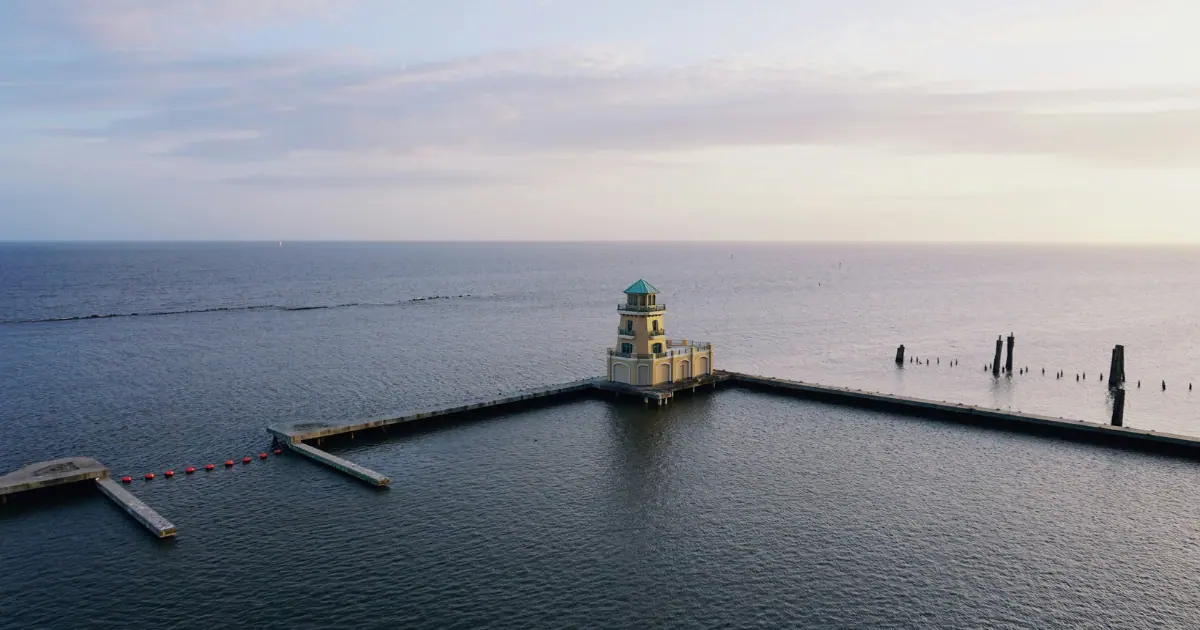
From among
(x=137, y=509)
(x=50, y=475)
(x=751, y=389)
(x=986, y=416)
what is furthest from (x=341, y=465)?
(x=986, y=416)

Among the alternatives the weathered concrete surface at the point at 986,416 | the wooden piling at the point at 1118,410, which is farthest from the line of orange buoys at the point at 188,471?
the wooden piling at the point at 1118,410

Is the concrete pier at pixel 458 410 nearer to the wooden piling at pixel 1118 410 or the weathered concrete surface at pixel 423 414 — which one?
the weathered concrete surface at pixel 423 414

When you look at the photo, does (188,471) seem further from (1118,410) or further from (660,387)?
(1118,410)

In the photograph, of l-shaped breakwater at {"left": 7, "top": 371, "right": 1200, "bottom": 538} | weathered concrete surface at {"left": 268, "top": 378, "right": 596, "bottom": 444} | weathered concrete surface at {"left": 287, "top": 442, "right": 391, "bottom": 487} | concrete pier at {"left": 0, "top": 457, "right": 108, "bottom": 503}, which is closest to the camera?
concrete pier at {"left": 0, "top": 457, "right": 108, "bottom": 503}

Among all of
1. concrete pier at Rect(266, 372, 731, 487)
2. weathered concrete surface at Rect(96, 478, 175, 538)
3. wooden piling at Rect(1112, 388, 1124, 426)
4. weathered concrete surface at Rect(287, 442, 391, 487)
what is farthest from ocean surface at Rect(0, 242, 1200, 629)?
wooden piling at Rect(1112, 388, 1124, 426)

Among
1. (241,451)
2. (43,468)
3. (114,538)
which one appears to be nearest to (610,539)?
(114,538)

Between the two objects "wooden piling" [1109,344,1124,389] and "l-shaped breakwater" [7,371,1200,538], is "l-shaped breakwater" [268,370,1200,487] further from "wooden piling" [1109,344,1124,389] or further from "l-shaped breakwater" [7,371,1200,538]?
"wooden piling" [1109,344,1124,389]
